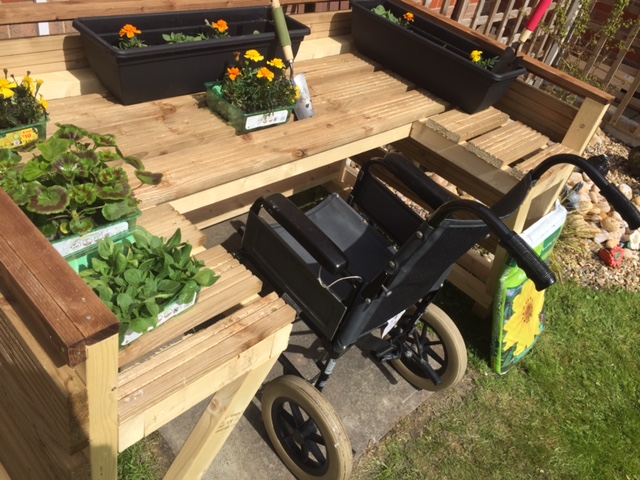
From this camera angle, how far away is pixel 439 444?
8.07 ft

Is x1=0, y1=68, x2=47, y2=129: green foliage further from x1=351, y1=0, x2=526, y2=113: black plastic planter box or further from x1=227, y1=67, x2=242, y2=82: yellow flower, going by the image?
x1=351, y1=0, x2=526, y2=113: black plastic planter box

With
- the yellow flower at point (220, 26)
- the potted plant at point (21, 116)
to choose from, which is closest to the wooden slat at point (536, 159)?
the yellow flower at point (220, 26)

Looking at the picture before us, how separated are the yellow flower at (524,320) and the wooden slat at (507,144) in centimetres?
60

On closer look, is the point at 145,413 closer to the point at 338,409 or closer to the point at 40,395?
the point at 40,395

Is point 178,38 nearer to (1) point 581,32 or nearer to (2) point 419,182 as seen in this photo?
(2) point 419,182

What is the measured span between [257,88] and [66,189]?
98cm

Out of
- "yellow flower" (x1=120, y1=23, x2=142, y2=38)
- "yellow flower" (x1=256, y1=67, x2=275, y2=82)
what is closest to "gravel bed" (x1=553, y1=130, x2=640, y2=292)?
"yellow flower" (x1=256, y1=67, x2=275, y2=82)

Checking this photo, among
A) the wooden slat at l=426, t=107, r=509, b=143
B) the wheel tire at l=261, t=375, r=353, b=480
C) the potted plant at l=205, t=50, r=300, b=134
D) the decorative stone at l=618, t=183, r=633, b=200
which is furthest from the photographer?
the decorative stone at l=618, t=183, r=633, b=200

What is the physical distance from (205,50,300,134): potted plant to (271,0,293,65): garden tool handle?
125 mm

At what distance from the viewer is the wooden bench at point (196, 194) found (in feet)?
3.65

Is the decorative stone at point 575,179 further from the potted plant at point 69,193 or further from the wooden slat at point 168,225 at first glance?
the potted plant at point 69,193

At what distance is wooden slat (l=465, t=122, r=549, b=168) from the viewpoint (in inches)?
97.0

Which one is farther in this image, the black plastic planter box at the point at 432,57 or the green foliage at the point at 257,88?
the black plastic planter box at the point at 432,57

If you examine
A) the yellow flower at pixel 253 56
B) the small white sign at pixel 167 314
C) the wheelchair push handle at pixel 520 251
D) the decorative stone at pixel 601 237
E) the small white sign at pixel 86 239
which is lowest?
the decorative stone at pixel 601 237
